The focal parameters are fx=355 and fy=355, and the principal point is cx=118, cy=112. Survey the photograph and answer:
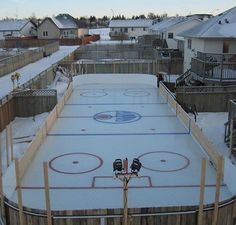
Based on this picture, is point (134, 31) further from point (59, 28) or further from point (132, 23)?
point (59, 28)

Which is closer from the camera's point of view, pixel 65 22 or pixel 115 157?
pixel 115 157

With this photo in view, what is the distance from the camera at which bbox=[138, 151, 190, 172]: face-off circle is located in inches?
335

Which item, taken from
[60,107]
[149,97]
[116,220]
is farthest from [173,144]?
[149,97]

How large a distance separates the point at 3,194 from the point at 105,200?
1.90 metres

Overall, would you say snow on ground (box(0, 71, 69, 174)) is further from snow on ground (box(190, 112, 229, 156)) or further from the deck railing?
the deck railing

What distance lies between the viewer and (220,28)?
1950 cm

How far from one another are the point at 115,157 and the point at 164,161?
1262 mm

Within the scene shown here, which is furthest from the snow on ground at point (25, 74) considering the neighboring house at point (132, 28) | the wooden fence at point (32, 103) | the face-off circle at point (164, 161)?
the neighboring house at point (132, 28)

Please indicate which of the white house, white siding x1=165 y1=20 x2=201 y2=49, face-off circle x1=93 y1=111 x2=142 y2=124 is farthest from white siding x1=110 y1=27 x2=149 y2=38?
face-off circle x1=93 y1=111 x2=142 y2=124

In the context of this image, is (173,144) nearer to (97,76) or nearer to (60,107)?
(60,107)

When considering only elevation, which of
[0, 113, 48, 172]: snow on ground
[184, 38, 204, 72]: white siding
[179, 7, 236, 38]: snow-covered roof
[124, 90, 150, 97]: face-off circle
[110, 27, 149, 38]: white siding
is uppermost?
A: [110, 27, 149, 38]: white siding

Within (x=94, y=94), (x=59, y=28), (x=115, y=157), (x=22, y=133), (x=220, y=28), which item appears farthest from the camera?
(x=59, y=28)

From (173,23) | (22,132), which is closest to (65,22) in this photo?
(173,23)

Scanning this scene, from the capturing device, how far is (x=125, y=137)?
10859 millimetres
